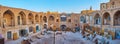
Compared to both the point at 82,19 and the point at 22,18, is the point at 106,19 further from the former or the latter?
the point at 22,18

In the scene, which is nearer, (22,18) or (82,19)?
(22,18)

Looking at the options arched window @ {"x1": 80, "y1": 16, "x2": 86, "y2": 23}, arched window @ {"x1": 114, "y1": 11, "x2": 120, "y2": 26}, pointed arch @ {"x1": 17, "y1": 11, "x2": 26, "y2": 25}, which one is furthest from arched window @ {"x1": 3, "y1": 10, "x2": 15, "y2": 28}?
arched window @ {"x1": 80, "y1": 16, "x2": 86, "y2": 23}

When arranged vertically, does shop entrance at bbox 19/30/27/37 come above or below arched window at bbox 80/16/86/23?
below

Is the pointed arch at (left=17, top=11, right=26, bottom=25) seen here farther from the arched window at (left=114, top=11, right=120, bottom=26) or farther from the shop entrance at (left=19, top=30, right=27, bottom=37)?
the arched window at (left=114, top=11, right=120, bottom=26)

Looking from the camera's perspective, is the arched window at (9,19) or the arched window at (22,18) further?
the arched window at (22,18)

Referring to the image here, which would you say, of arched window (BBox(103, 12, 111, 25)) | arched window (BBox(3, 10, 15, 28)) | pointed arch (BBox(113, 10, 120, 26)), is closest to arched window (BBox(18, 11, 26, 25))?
arched window (BBox(3, 10, 15, 28))

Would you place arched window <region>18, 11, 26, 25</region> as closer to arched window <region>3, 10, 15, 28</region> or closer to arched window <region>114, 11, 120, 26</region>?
arched window <region>3, 10, 15, 28</region>

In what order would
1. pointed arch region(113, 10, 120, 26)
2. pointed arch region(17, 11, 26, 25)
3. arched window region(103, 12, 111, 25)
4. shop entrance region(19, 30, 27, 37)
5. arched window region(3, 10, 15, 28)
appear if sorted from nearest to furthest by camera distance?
arched window region(3, 10, 15, 28) → pointed arch region(113, 10, 120, 26) → shop entrance region(19, 30, 27, 37) → pointed arch region(17, 11, 26, 25) → arched window region(103, 12, 111, 25)

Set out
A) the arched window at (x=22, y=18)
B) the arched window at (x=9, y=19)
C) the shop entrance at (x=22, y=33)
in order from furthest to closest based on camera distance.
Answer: the arched window at (x=22, y=18) → the shop entrance at (x=22, y=33) → the arched window at (x=9, y=19)

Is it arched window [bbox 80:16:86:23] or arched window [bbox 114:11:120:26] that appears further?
arched window [bbox 80:16:86:23]

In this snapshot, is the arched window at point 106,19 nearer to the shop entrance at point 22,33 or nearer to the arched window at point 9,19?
the shop entrance at point 22,33

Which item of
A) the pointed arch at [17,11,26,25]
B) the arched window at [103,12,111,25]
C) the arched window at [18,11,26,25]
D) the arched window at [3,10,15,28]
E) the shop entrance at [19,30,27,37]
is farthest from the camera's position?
the arched window at [103,12,111,25]

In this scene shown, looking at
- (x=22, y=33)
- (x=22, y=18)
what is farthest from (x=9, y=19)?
(x=22, y=33)

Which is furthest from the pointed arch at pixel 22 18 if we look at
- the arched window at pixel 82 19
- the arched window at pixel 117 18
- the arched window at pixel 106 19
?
the arched window at pixel 82 19
